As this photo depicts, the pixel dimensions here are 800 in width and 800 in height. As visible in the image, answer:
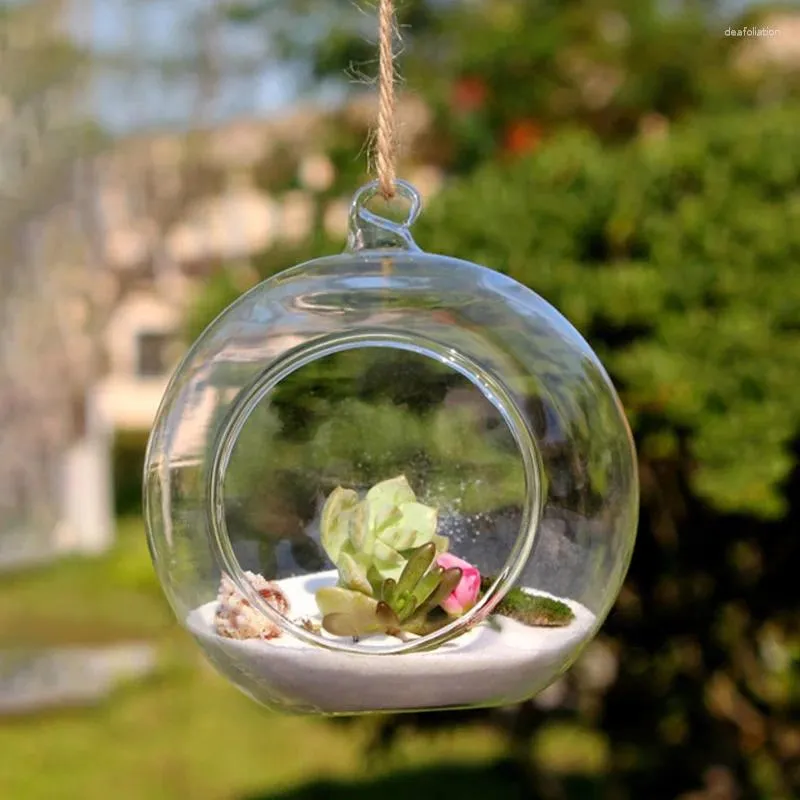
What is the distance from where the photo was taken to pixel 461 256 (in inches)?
87.0

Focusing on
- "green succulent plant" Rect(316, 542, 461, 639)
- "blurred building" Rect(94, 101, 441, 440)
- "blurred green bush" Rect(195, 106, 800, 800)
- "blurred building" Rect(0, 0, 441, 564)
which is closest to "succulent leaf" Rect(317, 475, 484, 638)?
"green succulent plant" Rect(316, 542, 461, 639)

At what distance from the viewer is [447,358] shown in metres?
0.99

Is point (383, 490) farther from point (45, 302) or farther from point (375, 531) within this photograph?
point (45, 302)

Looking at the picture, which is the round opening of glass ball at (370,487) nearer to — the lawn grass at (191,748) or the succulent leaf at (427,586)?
the succulent leaf at (427,586)

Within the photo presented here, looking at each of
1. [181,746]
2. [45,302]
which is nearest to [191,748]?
[181,746]

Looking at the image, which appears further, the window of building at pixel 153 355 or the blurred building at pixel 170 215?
the window of building at pixel 153 355

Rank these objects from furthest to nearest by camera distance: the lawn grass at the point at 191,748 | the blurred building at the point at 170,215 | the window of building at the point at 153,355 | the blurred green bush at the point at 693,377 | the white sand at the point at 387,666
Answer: the window of building at the point at 153,355, the blurred building at the point at 170,215, the lawn grass at the point at 191,748, the blurred green bush at the point at 693,377, the white sand at the point at 387,666

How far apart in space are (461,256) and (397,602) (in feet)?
4.42

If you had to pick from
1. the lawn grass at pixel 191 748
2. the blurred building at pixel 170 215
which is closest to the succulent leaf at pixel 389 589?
the lawn grass at pixel 191 748

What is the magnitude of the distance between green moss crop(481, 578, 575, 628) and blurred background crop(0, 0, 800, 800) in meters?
0.44

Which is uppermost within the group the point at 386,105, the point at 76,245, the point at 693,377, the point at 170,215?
the point at 386,105

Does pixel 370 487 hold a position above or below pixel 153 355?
above

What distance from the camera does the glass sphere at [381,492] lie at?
934mm

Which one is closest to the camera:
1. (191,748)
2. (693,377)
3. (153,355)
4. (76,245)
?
(693,377)
